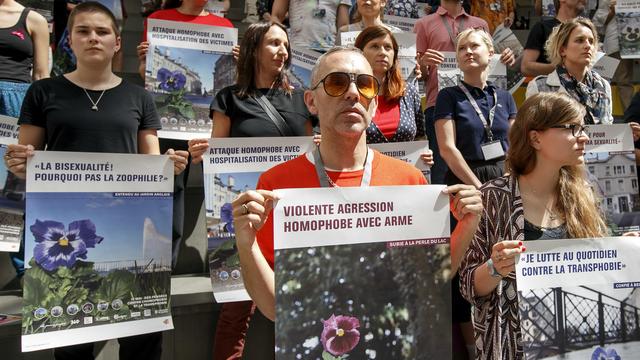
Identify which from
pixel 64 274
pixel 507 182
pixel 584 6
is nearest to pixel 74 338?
pixel 64 274

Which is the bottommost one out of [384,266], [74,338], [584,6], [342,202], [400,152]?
[74,338]

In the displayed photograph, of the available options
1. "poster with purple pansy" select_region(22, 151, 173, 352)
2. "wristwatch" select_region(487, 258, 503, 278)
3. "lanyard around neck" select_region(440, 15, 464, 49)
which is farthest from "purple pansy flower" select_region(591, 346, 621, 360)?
"lanyard around neck" select_region(440, 15, 464, 49)

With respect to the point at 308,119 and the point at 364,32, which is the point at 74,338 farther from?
the point at 364,32

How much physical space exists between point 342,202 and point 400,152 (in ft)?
5.73

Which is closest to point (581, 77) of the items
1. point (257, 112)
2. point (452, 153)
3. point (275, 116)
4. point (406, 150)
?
point (452, 153)

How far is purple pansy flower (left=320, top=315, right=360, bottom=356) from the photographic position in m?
1.73

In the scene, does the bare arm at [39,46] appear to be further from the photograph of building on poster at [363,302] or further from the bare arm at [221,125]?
the photograph of building on poster at [363,302]

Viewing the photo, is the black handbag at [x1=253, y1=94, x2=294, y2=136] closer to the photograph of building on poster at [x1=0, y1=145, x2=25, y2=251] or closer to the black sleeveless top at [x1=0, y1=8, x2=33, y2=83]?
the photograph of building on poster at [x1=0, y1=145, x2=25, y2=251]

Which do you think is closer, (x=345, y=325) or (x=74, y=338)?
(x=345, y=325)

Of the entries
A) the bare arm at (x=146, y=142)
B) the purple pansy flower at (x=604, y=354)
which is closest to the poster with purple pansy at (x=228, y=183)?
the bare arm at (x=146, y=142)

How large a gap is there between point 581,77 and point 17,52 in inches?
156

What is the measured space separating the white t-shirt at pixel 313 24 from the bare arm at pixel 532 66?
179cm

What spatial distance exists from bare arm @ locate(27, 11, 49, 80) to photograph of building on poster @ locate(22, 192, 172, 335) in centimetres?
175

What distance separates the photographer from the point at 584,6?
596 centimetres
